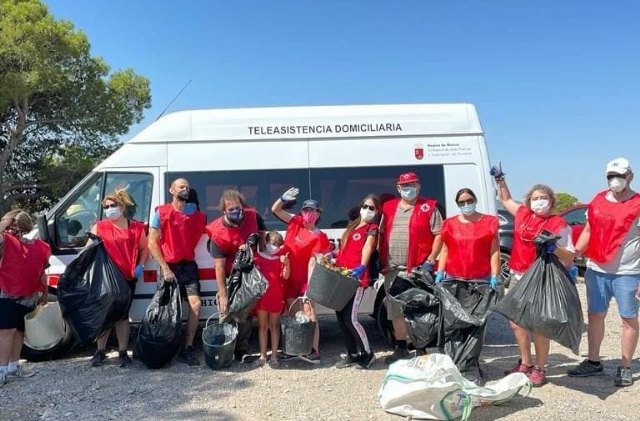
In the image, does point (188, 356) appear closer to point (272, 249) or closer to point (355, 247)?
point (272, 249)

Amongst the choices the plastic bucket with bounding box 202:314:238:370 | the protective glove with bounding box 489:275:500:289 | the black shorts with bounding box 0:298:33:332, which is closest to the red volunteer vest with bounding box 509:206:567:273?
the protective glove with bounding box 489:275:500:289

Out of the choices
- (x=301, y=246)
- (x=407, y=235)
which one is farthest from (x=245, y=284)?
(x=407, y=235)

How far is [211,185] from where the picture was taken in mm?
5598

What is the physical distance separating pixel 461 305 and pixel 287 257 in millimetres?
1690

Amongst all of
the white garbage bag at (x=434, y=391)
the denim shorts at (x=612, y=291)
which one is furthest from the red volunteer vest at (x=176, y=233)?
the denim shorts at (x=612, y=291)

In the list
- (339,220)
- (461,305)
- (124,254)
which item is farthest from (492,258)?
(124,254)

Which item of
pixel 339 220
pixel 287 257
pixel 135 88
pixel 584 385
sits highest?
pixel 135 88

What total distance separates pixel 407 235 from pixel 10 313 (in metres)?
3.72

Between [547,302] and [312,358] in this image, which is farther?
[312,358]

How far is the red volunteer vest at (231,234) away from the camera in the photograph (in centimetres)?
501

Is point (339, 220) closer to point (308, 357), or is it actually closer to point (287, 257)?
point (287, 257)

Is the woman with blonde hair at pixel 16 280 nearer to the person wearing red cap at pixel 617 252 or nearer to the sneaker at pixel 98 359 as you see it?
the sneaker at pixel 98 359

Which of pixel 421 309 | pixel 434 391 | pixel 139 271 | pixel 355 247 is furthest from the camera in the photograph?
pixel 139 271

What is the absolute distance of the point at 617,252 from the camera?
4469mm
